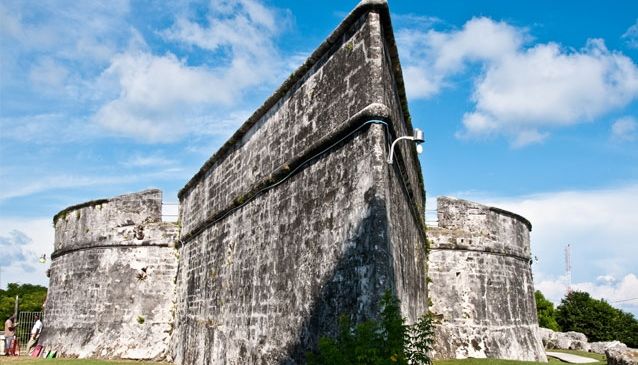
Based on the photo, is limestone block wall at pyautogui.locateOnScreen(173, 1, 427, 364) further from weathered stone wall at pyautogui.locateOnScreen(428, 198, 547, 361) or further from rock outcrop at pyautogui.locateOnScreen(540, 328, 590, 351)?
rock outcrop at pyautogui.locateOnScreen(540, 328, 590, 351)

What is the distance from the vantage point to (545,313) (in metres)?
34.6

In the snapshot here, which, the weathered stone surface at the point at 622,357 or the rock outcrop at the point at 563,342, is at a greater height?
the weathered stone surface at the point at 622,357

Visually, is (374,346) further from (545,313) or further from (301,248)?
(545,313)

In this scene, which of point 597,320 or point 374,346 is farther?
point 597,320

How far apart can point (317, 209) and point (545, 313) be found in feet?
104

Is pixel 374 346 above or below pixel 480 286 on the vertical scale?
below

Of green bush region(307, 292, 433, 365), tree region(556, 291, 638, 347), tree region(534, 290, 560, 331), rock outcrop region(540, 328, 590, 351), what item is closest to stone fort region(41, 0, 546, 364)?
green bush region(307, 292, 433, 365)

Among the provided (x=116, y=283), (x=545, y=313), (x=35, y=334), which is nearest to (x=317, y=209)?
(x=116, y=283)

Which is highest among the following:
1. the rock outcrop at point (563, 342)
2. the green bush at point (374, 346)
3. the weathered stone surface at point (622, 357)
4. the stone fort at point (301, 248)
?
the stone fort at point (301, 248)

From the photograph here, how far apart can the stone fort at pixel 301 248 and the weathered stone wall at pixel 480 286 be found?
0.11ft

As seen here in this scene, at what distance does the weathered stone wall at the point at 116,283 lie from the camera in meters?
13.5

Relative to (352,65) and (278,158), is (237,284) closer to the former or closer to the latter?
(278,158)

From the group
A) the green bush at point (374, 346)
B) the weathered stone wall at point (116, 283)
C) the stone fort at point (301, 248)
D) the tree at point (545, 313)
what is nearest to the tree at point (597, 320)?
the tree at point (545, 313)

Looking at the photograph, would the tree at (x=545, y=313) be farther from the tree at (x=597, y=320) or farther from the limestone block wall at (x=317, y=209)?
the limestone block wall at (x=317, y=209)
